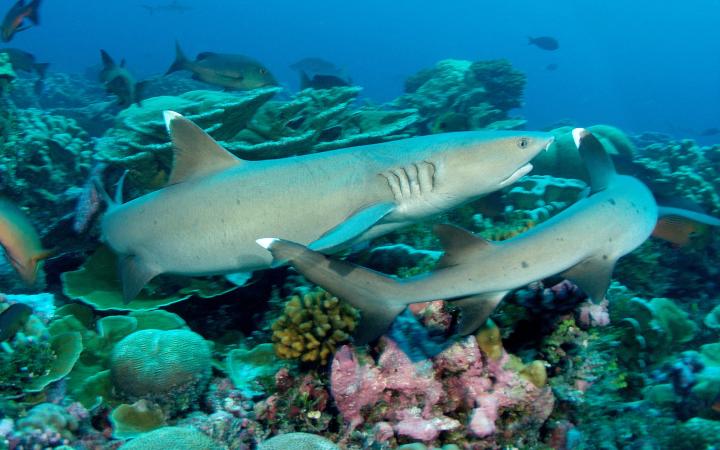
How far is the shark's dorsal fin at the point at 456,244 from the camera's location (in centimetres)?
239

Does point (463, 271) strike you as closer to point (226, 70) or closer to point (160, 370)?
point (160, 370)

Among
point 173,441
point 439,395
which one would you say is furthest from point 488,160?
point 173,441

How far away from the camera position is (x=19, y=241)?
373 centimetres

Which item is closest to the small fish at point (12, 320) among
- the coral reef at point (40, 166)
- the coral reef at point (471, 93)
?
the coral reef at point (40, 166)

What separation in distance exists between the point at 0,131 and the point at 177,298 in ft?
12.4

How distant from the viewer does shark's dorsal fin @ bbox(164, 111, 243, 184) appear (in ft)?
11.3

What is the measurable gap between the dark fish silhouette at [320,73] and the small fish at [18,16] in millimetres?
4692

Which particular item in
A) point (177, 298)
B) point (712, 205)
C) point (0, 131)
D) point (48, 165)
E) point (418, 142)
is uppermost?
point (418, 142)

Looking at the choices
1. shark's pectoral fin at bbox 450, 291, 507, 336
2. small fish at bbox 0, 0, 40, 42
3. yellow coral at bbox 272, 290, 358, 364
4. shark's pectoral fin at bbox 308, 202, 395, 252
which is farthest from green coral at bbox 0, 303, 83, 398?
small fish at bbox 0, 0, 40, 42

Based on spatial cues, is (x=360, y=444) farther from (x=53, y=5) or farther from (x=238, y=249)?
(x=53, y=5)

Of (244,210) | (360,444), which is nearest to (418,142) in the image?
(244,210)

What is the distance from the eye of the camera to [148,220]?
3582mm

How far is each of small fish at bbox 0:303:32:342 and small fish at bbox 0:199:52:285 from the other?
680mm

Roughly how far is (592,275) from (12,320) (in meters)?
3.65
